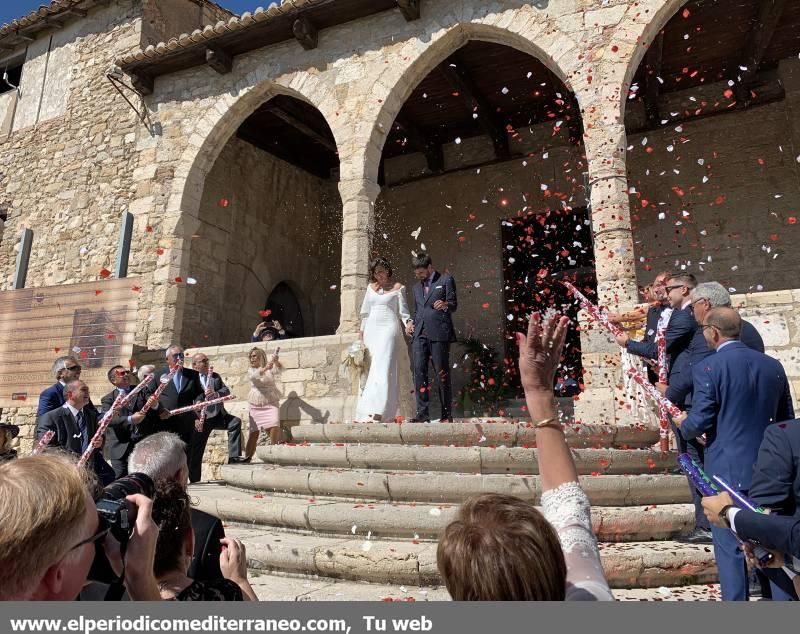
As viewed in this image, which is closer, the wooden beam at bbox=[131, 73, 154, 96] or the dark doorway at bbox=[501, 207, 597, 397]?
the wooden beam at bbox=[131, 73, 154, 96]

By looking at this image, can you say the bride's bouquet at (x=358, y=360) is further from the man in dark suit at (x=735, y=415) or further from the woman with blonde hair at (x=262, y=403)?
the man in dark suit at (x=735, y=415)

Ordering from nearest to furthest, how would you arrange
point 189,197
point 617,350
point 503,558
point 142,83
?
point 503,558
point 617,350
point 189,197
point 142,83

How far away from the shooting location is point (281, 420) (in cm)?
715

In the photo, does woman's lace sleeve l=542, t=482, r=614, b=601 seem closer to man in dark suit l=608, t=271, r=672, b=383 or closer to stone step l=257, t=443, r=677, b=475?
stone step l=257, t=443, r=677, b=475

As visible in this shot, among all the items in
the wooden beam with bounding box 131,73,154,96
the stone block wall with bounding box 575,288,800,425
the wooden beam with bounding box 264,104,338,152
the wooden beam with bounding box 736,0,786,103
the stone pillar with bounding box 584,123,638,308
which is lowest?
the stone block wall with bounding box 575,288,800,425

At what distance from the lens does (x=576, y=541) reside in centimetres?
121

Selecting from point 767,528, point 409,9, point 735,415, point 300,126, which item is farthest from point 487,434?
point 300,126

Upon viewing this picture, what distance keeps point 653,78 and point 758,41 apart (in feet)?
4.25

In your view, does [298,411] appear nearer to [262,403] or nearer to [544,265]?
[262,403]

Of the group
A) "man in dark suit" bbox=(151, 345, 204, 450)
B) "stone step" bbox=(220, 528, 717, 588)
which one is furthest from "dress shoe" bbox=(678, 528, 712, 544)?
"man in dark suit" bbox=(151, 345, 204, 450)

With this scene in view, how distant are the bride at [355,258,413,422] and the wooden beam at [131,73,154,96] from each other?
20.1ft

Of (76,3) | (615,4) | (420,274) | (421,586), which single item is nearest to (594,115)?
(615,4)

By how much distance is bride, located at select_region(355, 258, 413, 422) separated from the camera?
5.43 m

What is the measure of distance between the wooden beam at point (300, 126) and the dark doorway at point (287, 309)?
9.10 ft
